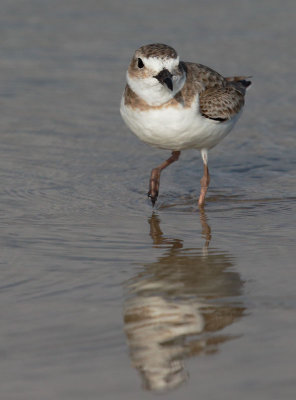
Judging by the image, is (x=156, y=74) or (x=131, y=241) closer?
(x=131, y=241)

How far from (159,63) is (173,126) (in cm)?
65

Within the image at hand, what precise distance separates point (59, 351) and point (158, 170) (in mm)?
4283

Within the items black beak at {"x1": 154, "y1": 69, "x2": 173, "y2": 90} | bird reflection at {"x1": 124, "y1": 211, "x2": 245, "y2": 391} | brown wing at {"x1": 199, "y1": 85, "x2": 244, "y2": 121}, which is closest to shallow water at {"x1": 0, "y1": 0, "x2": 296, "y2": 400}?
bird reflection at {"x1": 124, "y1": 211, "x2": 245, "y2": 391}

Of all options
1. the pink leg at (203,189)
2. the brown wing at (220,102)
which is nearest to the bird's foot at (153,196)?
the pink leg at (203,189)

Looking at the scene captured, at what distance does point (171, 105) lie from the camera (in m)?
8.16

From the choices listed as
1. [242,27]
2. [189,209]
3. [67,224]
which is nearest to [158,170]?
[189,209]

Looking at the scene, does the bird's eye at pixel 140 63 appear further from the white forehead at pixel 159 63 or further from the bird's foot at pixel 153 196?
the bird's foot at pixel 153 196

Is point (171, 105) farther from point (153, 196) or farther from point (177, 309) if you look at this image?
point (177, 309)

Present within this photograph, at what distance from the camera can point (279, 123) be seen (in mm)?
12047

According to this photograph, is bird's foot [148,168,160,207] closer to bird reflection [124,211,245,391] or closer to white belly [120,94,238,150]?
white belly [120,94,238,150]

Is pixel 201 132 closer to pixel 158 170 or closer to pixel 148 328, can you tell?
pixel 158 170

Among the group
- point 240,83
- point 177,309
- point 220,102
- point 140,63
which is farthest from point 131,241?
point 240,83

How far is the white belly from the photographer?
26.9 feet

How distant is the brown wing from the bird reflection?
5.92ft
